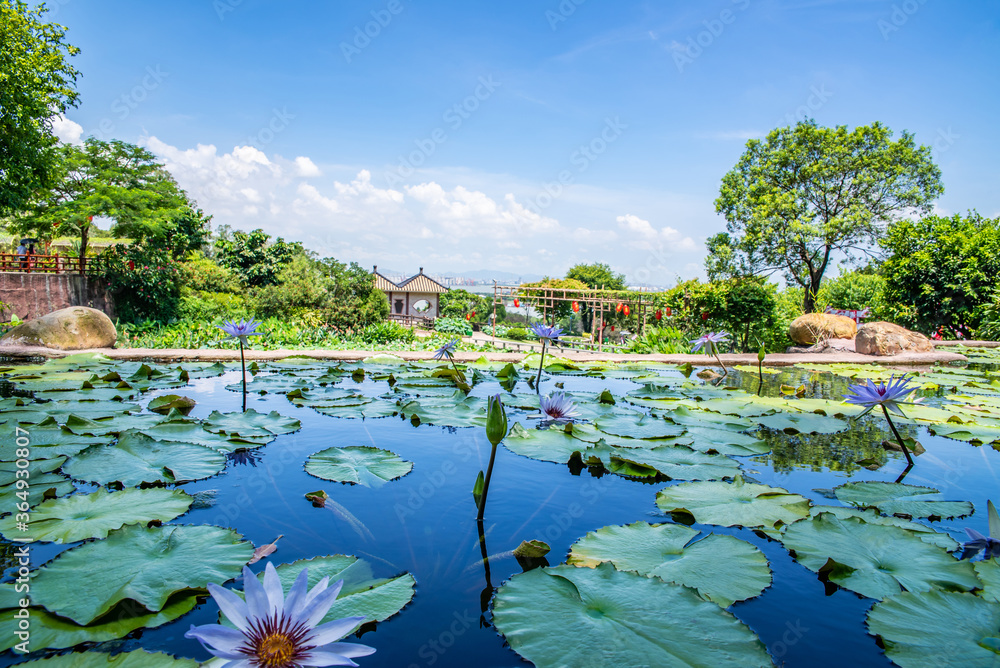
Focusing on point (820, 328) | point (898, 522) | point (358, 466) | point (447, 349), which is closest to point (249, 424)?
point (358, 466)

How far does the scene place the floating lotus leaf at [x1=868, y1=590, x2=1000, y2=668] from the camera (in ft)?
2.87

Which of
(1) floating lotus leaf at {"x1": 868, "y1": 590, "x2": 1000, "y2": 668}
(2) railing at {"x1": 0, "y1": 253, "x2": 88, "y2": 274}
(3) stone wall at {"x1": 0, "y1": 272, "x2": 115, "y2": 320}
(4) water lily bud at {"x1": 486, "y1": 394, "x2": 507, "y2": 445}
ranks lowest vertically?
(1) floating lotus leaf at {"x1": 868, "y1": 590, "x2": 1000, "y2": 668}

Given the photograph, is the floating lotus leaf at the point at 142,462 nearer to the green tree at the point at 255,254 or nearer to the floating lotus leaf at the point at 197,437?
the floating lotus leaf at the point at 197,437

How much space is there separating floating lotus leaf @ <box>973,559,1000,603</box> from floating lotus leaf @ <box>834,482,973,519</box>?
39 centimetres

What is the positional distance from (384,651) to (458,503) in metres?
0.69

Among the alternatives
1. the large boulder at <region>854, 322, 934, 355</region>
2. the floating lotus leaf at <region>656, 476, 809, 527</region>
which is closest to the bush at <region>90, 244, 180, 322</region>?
the floating lotus leaf at <region>656, 476, 809, 527</region>

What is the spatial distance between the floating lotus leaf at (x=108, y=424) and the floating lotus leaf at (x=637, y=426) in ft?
6.85

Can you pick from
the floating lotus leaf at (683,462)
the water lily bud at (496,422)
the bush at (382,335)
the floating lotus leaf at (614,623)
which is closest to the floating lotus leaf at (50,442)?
the water lily bud at (496,422)

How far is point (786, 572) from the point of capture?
1.21 meters

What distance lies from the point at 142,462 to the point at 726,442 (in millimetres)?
2334

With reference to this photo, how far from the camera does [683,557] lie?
1226mm

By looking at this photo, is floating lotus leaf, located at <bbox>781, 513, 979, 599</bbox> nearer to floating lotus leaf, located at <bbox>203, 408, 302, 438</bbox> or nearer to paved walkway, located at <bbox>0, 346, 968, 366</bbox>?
floating lotus leaf, located at <bbox>203, 408, 302, 438</bbox>

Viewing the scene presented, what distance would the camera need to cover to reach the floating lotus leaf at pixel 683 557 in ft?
3.61

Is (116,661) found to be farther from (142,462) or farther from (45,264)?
(45,264)
